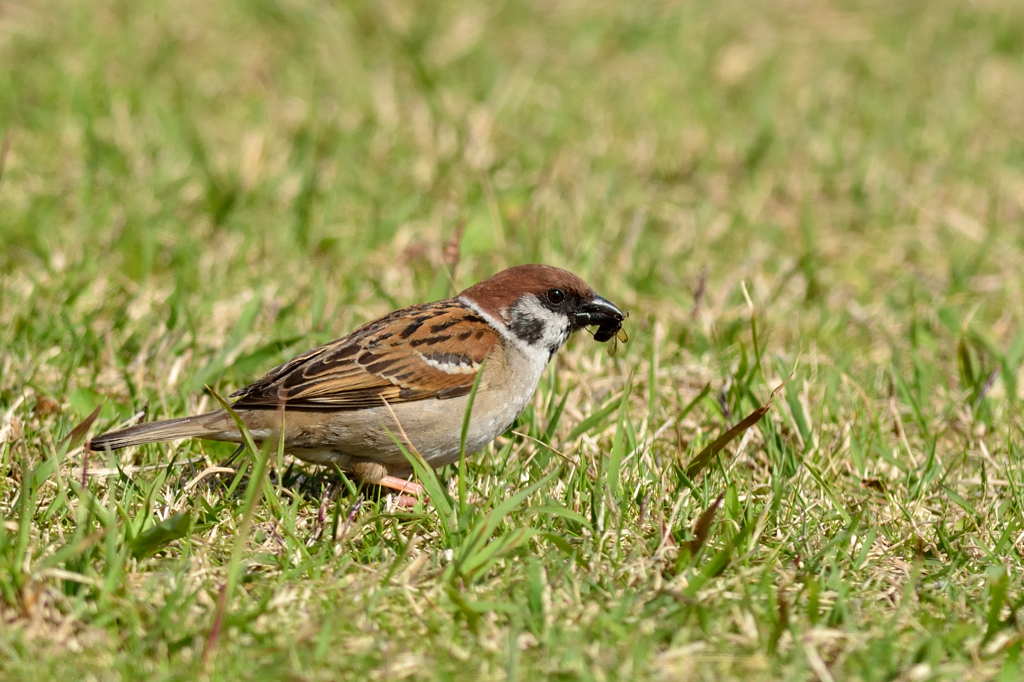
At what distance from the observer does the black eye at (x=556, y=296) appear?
16.4ft

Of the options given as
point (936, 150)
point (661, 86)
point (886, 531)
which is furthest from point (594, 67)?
point (886, 531)

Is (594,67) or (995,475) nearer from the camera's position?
(995,475)

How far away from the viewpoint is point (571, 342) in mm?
5941

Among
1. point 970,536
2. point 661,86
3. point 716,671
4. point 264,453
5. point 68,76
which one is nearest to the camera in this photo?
point 716,671

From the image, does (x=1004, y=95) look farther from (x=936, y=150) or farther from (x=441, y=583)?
(x=441, y=583)

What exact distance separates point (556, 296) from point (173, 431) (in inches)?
63.8

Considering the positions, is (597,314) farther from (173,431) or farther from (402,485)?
(173,431)

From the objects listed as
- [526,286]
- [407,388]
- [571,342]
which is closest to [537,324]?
[526,286]

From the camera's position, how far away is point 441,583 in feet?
12.0

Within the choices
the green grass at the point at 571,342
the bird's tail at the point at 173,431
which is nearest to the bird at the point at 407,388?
the bird's tail at the point at 173,431

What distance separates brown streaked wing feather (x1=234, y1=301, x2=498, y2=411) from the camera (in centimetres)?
459

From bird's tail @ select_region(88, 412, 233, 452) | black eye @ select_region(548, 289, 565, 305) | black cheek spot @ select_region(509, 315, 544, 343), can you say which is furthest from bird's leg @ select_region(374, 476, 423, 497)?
black eye @ select_region(548, 289, 565, 305)

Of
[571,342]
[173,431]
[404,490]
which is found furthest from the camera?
[571,342]

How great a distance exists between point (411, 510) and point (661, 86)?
19.3 ft
